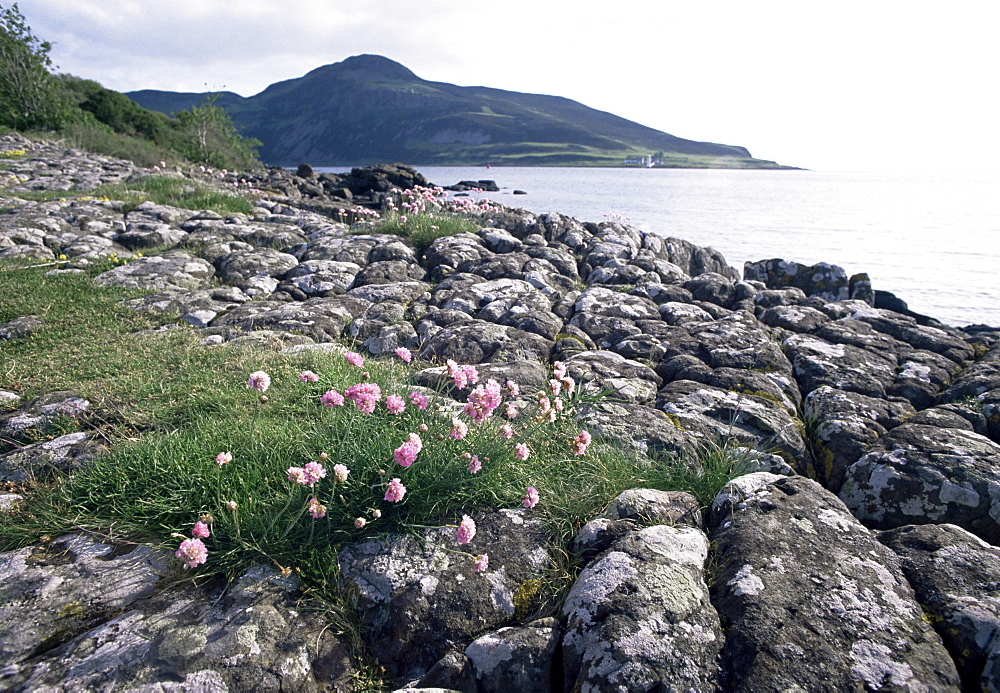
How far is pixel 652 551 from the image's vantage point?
3.01 m

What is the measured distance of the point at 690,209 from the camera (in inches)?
1572

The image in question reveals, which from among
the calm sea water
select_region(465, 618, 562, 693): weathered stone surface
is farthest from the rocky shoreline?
the calm sea water

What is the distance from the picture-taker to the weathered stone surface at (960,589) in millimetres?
2471

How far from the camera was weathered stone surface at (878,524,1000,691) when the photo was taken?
247 cm

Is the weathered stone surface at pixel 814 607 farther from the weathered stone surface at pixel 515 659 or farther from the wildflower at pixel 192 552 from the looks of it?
the wildflower at pixel 192 552

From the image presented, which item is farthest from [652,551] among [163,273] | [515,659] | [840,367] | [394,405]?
[163,273]

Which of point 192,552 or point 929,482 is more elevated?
point 192,552

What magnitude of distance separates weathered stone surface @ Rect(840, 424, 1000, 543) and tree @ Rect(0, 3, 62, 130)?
4234cm

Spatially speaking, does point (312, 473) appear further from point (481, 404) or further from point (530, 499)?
point (530, 499)

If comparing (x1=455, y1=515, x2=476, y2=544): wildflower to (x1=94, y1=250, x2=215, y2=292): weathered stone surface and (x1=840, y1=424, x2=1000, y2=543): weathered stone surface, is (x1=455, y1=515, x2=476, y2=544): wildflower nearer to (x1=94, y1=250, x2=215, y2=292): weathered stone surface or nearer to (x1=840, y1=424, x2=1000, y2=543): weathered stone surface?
(x1=840, y1=424, x2=1000, y2=543): weathered stone surface

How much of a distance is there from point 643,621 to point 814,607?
2.76 feet

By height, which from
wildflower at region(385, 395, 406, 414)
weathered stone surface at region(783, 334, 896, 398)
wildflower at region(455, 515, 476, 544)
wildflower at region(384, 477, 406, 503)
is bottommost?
weathered stone surface at region(783, 334, 896, 398)

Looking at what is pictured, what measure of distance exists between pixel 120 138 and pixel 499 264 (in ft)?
106

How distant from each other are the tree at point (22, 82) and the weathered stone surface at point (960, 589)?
4282 centimetres
